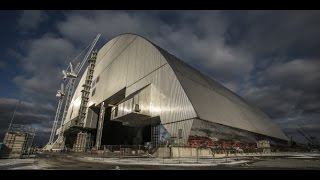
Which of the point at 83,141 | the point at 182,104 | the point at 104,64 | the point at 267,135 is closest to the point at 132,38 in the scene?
the point at 104,64

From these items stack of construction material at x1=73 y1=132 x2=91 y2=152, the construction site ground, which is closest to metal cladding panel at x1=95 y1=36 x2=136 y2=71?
stack of construction material at x1=73 y1=132 x2=91 y2=152

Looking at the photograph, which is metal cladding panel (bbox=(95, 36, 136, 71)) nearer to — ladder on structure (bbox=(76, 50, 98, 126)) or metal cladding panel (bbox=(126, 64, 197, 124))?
ladder on structure (bbox=(76, 50, 98, 126))

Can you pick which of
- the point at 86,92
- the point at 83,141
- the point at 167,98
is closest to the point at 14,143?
the point at 167,98

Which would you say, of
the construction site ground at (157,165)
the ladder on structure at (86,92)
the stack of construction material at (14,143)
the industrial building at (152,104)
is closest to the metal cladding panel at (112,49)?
the industrial building at (152,104)

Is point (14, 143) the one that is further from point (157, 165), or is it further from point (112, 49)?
point (112, 49)

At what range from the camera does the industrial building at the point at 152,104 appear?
31.3 m

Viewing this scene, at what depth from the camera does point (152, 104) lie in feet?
120

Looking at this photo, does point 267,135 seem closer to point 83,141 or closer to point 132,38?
point 132,38

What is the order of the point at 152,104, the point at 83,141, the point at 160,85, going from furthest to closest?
1. the point at 83,141
2. the point at 152,104
3. the point at 160,85

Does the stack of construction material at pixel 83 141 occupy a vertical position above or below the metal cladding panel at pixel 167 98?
below

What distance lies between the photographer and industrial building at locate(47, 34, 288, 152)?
31.3 metres

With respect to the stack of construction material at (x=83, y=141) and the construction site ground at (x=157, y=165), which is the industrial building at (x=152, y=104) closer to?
the stack of construction material at (x=83, y=141)
